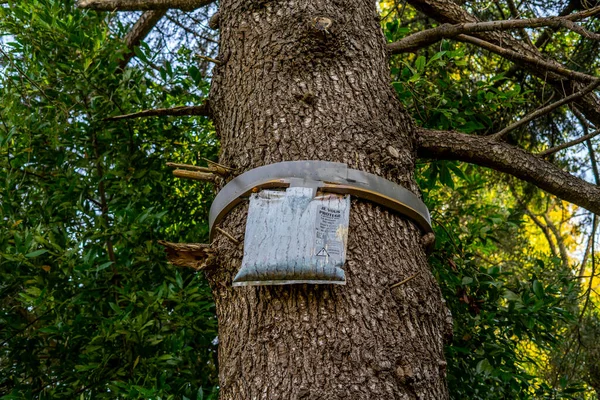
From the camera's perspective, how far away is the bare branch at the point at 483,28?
254cm

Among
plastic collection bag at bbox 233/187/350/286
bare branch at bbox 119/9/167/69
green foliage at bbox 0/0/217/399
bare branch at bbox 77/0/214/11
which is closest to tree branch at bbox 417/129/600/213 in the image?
plastic collection bag at bbox 233/187/350/286

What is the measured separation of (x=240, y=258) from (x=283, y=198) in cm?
21

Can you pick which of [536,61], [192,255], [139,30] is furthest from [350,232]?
[139,30]

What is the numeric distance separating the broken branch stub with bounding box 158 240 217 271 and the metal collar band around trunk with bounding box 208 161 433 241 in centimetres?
17

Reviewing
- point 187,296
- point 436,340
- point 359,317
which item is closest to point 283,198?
point 359,317

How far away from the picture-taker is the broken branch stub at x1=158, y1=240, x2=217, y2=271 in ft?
6.21

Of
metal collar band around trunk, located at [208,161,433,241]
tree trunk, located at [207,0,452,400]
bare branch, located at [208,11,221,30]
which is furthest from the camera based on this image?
bare branch, located at [208,11,221,30]

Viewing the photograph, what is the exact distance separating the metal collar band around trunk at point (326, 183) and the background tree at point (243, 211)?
5 centimetres

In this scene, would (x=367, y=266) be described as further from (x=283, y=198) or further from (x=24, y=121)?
(x=24, y=121)

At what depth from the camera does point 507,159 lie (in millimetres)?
2391

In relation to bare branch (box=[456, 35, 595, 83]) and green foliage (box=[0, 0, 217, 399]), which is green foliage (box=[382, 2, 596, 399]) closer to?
bare branch (box=[456, 35, 595, 83])

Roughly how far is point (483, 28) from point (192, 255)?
5.01ft

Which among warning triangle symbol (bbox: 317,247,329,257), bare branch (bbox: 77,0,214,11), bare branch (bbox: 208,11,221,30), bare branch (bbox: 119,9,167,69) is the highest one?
bare branch (bbox: 119,9,167,69)

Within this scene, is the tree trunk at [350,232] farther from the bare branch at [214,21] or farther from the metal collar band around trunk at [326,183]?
the bare branch at [214,21]
